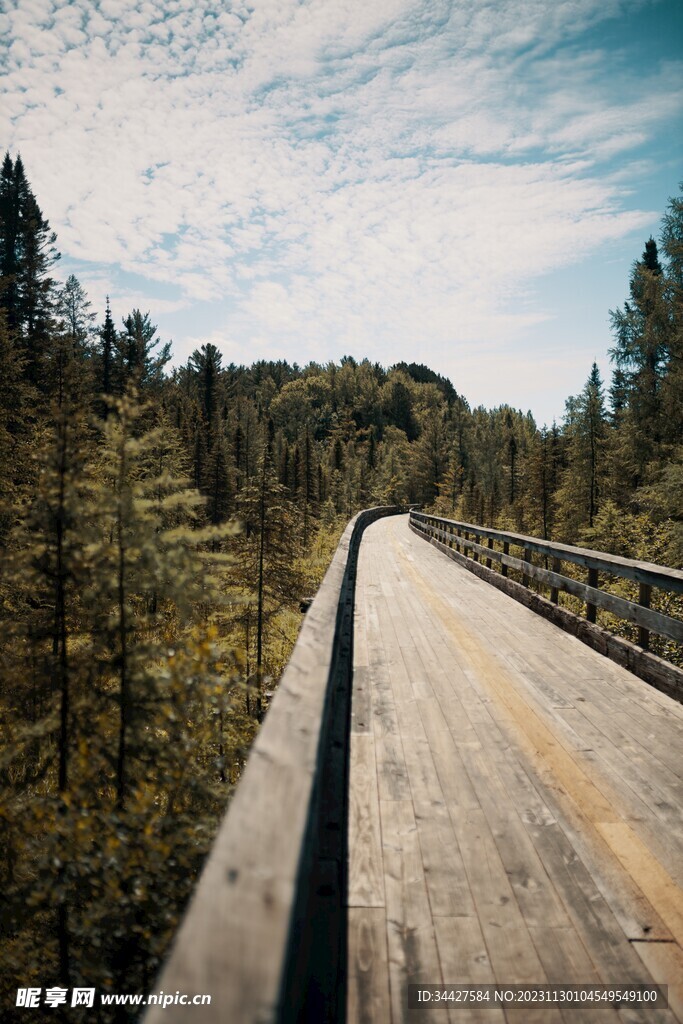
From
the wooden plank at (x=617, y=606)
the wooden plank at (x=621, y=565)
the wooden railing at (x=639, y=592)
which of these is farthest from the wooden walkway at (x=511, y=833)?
the wooden plank at (x=621, y=565)

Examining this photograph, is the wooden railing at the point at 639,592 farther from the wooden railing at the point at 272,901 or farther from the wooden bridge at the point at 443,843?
the wooden railing at the point at 272,901

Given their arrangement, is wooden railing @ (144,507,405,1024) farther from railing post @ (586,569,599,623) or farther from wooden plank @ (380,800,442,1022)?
railing post @ (586,569,599,623)

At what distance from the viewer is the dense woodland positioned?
3.46 m

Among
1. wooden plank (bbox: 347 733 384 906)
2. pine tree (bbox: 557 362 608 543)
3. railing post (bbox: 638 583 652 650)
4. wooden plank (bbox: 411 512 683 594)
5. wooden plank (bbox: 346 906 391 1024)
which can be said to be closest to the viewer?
wooden plank (bbox: 346 906 391 1024)

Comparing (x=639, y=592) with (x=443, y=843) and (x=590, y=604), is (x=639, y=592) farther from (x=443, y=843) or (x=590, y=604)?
(x=443, y=843)

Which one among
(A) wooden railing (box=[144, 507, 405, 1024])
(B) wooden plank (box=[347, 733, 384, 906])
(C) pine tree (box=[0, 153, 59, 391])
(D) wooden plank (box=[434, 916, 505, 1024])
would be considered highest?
(C) pine tree (box=[0, 153, 59, 391])

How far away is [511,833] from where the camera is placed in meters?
2.87

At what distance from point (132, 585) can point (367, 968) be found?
2.70m

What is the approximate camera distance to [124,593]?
3.83 m

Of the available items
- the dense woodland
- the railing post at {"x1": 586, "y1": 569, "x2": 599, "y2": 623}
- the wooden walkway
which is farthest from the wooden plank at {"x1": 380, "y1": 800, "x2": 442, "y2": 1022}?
the railing post at {"x1": 586, "y1": 569, "x2": 599, "y2": 623}

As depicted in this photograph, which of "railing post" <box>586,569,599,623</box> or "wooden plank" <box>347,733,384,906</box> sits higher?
"railing post" <box>586,569,599,623</box>

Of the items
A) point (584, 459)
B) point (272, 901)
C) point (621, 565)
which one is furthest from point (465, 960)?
point (584, 459)

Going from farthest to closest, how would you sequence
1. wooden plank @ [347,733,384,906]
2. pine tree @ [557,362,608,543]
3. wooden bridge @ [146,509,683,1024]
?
pine tree @ [557,362,608,543], wooden plank @ [347,733,384,906], wooden bridge @ [146,509,683,1024]

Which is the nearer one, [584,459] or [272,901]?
[272,901]
